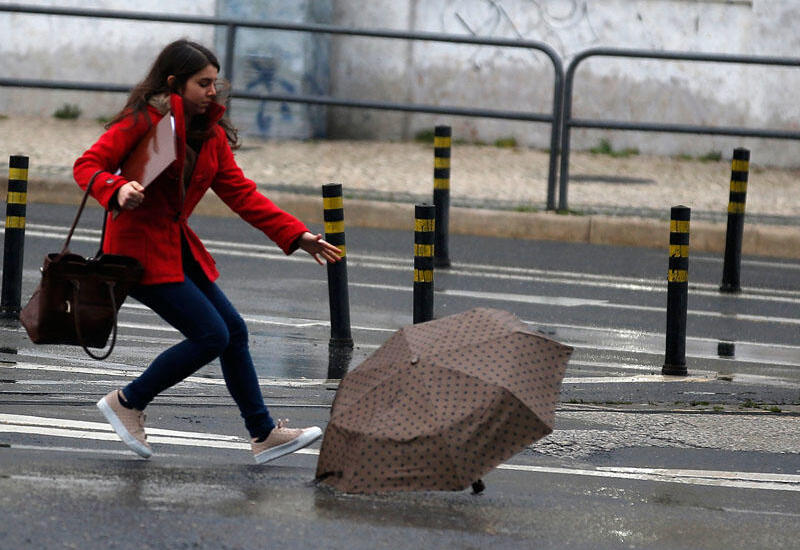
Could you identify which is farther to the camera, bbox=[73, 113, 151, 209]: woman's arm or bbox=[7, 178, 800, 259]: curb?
bbox=[7, 178, 800, 259]: curb

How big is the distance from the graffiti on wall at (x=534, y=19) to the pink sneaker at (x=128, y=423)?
14479 millimetres

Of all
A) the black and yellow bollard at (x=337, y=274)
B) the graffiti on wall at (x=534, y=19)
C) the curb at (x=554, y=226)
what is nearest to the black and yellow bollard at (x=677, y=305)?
the black and yellow bollard at (x=337, y=274)

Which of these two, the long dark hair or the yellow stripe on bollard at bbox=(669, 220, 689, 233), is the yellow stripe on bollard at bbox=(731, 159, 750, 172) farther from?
the long dark hair

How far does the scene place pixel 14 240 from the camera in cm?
937

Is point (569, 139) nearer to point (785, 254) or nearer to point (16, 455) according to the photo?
point (785, 254)

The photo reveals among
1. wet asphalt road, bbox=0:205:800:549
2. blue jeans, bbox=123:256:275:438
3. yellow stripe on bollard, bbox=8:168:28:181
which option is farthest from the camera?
yellow stripe on bollard, bbox=8:168:28:181

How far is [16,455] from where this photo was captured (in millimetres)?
5895

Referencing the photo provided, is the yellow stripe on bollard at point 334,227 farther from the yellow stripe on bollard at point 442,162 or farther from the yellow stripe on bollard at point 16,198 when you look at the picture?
the yellow stripe on bollard at point 442,162

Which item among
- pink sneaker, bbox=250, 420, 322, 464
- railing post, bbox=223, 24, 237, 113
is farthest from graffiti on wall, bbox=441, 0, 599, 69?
pink sneaker, bbox=250, 420, 322, 464

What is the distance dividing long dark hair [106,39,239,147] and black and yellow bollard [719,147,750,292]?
21.7ft

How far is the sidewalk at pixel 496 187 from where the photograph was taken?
47.6 feet

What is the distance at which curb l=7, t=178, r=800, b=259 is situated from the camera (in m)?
14.4

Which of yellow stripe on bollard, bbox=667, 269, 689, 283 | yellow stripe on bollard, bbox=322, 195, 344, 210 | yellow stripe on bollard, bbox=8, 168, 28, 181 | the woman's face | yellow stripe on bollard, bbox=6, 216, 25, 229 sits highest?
the woman's face

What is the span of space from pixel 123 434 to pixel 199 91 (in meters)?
1.27
